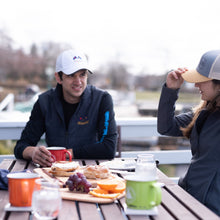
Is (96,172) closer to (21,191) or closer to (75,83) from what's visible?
(21,191)

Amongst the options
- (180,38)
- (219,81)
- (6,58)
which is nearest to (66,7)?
(6,58)

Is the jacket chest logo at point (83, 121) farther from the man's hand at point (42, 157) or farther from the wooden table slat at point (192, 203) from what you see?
the wooden table slat at point (192, 203)

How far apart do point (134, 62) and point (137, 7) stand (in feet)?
18.4

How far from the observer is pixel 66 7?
3831 centimetres

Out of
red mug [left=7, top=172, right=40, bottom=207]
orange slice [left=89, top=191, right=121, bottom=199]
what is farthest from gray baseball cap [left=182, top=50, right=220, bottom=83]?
red mug [left=7, top=172, right=40, bottom=207]

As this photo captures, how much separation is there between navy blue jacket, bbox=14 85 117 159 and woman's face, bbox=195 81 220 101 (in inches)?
27.4

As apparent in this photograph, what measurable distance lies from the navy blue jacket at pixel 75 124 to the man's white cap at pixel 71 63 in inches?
6.5

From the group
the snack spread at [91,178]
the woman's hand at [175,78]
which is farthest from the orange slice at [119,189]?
the woman's hand at [175,78]

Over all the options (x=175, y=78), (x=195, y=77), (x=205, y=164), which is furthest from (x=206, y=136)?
(x=175, y=78)

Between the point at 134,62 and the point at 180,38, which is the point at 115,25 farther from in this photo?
the point at 180,38

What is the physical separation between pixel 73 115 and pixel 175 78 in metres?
0.67

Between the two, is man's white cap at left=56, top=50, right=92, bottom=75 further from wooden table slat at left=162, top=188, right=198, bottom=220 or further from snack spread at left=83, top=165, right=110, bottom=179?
wooden table slat at left=162, top=188, right=198, bottom=220

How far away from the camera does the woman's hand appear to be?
2010 mm

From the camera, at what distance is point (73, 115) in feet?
7.68
